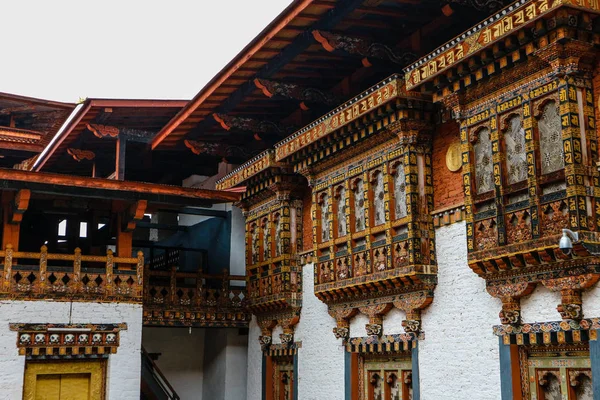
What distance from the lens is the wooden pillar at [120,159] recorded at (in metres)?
17.7

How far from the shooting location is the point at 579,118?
28.3 ft

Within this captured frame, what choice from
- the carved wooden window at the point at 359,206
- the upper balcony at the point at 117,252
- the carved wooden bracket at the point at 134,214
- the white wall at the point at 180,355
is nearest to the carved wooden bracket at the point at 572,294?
the carved wooden window at the point at 359,206

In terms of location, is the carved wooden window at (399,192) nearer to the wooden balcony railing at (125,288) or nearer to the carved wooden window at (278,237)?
the carved wooden window at (278,237)

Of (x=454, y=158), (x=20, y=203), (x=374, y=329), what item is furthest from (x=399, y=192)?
(x=20, y=203)

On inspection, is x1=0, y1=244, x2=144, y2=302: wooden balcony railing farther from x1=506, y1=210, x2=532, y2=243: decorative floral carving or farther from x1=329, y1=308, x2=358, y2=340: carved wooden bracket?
x1=506, y1=210, x2=532, y2=243: decorative floral carving

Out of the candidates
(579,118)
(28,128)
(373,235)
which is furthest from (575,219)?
(28,128)

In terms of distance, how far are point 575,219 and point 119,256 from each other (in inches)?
358

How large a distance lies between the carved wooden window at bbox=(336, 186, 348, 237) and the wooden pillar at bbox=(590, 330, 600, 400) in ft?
17.2

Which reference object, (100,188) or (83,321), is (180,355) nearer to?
(83,321)

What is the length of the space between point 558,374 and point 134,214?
8.60m

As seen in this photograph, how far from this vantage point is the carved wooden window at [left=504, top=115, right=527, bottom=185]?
930 cm

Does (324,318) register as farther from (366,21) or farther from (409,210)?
(366,21)

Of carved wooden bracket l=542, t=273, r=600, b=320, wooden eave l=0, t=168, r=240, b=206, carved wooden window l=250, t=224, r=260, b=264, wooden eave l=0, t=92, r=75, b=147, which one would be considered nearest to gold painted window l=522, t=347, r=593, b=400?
carved wooden bracket l=542, t=273, r=600, b=320

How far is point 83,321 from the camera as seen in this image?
1384cm
